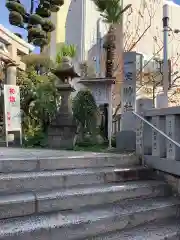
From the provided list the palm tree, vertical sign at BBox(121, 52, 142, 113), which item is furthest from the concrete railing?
the palm tree

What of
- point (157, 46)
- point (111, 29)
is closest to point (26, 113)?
point (111, 29)

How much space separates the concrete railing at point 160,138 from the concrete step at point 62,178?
1.06 feet

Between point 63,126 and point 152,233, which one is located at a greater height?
point 63,126

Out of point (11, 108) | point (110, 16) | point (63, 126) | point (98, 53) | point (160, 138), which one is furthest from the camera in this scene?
point (98, 53)

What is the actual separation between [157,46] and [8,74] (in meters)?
8.16

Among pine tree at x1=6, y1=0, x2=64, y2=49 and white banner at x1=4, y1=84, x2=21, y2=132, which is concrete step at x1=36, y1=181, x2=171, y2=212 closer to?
white banner at x1=4, y1=84, x2=21, y2=132

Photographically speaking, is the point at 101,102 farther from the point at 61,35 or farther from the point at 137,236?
the point at 61,35

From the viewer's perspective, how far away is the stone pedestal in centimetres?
662

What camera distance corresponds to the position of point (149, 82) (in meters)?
11.5

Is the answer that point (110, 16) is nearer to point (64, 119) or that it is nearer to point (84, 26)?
point (64, 119)

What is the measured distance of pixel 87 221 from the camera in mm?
2865

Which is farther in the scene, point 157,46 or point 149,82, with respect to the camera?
point 157,46

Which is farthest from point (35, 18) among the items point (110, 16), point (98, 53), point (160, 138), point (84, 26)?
point (160, 138)

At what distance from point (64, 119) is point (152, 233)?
422 centimetres
